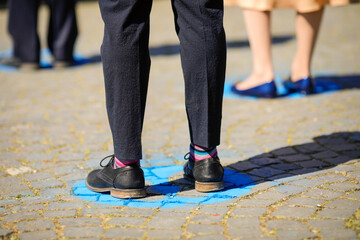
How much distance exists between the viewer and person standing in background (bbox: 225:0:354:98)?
Result: 4.74 metres

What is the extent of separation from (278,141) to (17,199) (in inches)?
70.0

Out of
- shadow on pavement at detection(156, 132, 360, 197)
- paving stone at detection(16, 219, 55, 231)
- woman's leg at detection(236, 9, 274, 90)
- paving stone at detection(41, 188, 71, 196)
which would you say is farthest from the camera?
woman's leg at detection(236, 9, 274, 90)

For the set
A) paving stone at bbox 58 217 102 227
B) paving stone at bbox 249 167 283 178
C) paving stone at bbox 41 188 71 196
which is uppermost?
paving stone at bbox 58 217 102 227

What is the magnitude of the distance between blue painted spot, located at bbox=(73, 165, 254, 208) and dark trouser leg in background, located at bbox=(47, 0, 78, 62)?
372cm

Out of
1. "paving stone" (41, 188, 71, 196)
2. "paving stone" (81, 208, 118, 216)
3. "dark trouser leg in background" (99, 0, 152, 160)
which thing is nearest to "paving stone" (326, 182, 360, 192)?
"dark trouser leg in background" (99, 0, 152, 160)

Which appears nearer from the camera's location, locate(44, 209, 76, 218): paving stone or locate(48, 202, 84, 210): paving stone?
locate(44, 209, 76, 218): paving stone

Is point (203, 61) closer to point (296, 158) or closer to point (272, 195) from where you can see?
point (272, 195)

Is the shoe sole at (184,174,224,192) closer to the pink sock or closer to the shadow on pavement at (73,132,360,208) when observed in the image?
the shadow on pavement at (73,132,360,208)

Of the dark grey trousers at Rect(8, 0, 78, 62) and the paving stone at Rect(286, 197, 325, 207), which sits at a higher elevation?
the dark grey trousers at Rect(8, 0, 78, 62)

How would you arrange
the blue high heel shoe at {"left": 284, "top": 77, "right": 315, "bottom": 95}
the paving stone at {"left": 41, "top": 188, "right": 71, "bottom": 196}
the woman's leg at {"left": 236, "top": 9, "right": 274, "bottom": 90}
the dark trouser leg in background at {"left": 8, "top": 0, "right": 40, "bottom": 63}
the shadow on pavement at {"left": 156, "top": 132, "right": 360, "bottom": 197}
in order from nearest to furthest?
the paving stone at {"left": 41, "top": 188, "right": 71, "bottom": 196} < the shadow on pavement at {"left": 156, "top": 132, "right": 360, "bottom": 197} < the woman's leg at {"left": 236, "top": 9, "right": 274, "bottom": 90} < the blue high heel shoe at {"left": 284, "top": 77, "right": 315, "bottom": 95} < the dark trouser leg in background at {"left": 8, "top": 0, "right": 40, "bottom": 63}

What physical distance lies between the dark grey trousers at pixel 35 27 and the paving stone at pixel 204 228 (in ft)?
14.8

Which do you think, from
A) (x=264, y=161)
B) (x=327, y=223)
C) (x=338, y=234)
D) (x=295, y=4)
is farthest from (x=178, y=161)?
(x=295, y=4)

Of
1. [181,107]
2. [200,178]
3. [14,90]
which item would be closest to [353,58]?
[181,107]

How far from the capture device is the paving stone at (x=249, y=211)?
2525mm
